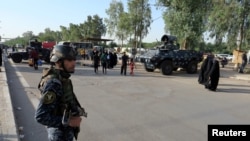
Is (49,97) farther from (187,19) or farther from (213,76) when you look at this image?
(187,19)

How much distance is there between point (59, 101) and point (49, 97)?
0.15 m

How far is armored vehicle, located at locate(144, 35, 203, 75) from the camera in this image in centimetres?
2400

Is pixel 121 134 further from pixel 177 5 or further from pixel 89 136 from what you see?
pixel 177 5

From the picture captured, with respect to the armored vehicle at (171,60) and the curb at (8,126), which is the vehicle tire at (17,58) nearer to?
the armored vehicle at (171,60)

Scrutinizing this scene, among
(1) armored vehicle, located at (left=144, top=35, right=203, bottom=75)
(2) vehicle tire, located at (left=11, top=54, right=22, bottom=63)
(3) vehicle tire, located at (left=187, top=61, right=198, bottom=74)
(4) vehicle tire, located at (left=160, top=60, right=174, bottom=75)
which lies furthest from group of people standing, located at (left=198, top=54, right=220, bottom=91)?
(2) vehicle tire, located at (left=11, top=54, right=22, bottom=63)

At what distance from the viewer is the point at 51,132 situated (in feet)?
11.6

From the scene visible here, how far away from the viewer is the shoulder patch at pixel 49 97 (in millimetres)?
3197

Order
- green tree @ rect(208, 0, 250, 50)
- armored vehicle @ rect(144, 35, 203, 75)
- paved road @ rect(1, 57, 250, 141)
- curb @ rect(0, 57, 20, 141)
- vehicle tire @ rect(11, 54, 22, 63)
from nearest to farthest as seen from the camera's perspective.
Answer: curb @ rect(0, 57, 20, 141) → paved road @ rect(1, 57, 250, 141) → armored vehicle @ rect(144, 35, 203, 75) → green tree @ rect(208, 0, 250, 50) → vehicle tire @ rect(11, 54, 22, 63)

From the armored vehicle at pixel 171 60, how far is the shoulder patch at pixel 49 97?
20.8 metres

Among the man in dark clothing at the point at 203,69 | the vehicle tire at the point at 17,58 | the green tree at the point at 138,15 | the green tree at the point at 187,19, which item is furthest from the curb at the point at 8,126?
the green tree at the point at 138,15

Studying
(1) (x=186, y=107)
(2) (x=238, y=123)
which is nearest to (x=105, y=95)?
(1) (x=186, y=107)

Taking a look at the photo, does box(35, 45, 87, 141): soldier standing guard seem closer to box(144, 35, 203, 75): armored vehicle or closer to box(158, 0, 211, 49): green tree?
box(144, 35, 203, 75): armored vehicle

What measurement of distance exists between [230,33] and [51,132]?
97.2 ft

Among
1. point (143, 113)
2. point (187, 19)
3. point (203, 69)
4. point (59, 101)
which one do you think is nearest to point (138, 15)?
point (187, 19)
